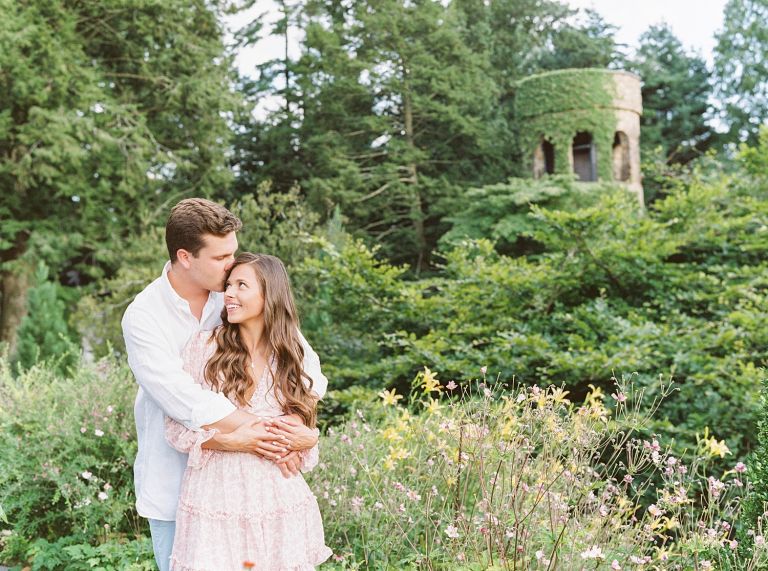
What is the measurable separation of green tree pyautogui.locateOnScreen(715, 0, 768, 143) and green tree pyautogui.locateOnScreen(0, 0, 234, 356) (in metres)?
18.3

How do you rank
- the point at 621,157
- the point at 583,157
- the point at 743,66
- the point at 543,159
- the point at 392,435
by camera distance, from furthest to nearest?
the point at 743,66, the point at 543,159, the point at 583,157, the point at 621,157, the point at 392,435

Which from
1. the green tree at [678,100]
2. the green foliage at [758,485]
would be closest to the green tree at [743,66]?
the green tree at [678,100]

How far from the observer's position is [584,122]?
65.8 feet

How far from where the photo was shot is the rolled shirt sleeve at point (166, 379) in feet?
7.33

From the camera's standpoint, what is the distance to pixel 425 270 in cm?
2248

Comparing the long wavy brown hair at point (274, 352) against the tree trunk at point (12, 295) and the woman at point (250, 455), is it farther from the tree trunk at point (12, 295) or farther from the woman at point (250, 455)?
the tree trunk at point (12, 295)

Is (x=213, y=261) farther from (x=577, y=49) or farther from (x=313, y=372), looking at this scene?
(x=577, y=49)

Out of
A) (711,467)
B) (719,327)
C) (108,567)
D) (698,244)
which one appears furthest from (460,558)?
(698,244)

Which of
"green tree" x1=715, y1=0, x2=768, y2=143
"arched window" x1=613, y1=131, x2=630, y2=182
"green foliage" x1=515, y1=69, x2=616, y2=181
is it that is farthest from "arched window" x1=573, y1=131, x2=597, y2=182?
"green tree" x1=715, y1=0, x2=768, y2=143

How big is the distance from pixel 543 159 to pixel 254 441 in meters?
20.1

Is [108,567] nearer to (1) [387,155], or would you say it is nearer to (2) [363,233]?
(2) [363,233]

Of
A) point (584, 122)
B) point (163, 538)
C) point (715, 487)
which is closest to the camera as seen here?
point (163, 538)

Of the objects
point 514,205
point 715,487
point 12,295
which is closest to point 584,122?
point 514,205

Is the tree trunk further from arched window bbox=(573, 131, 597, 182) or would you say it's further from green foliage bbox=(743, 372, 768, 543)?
green foliage bbox=(743, 372, 768, 543)
